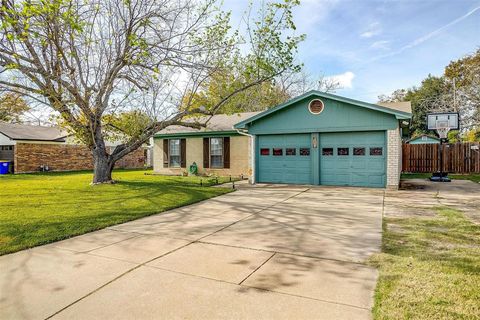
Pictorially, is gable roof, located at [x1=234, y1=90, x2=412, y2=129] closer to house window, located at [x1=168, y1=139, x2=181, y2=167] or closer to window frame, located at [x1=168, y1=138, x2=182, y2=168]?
window frame, located at [x1=168, y1=138, x2=182, y2=168]

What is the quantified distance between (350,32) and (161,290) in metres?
15.7

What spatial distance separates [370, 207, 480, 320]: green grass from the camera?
297 centimetres

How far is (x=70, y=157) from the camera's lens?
25.7 meters

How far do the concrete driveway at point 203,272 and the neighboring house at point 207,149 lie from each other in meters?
10.6

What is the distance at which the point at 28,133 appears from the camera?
23.9m

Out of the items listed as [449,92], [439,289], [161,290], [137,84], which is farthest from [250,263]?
[449,92]

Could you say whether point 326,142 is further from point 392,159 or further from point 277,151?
point 392,159

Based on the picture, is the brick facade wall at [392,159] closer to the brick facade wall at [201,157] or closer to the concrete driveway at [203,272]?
the concrete driveway at [203,272]

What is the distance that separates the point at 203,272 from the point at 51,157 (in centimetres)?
2491

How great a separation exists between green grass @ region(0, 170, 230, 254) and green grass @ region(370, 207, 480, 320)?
547 centimetres

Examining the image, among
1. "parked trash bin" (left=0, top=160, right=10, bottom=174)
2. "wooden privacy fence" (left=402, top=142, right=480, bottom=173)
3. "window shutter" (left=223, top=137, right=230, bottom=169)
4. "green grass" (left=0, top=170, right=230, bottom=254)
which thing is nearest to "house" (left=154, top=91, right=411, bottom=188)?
"window shutter" (left=223, top=137, right=230, bottom=169)

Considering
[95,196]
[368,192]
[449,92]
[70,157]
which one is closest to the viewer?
[95,196]

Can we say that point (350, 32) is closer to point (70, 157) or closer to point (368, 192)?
point (368, 192)

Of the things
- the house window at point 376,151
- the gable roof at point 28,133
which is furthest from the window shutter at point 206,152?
the gable roof at point 28,133
